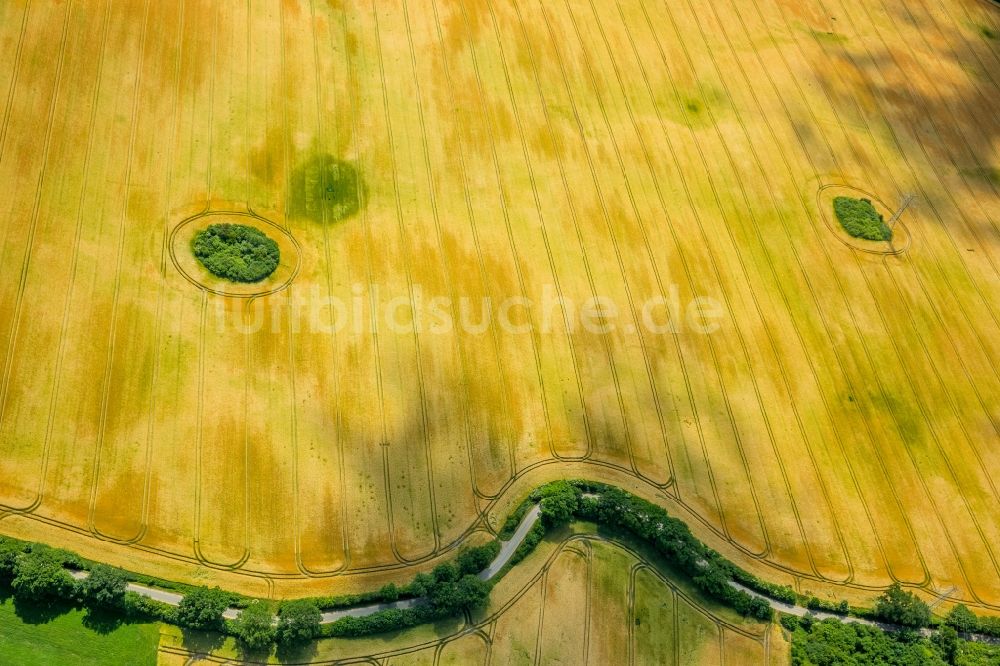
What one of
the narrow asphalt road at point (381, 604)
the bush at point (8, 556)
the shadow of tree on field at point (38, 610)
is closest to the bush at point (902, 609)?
the narrow asphalt road at point (381, 604)

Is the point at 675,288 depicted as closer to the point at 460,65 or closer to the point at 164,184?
the point at 460,65

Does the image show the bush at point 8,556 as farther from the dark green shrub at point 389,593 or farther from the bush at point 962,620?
the bush at point 962,620

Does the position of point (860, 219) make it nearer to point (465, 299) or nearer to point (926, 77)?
point (926, 77)

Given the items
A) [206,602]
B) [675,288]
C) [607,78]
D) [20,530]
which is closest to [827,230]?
[675,288]

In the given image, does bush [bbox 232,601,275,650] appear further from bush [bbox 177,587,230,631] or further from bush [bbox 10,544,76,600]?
bush [bbox 10,544,76,600]

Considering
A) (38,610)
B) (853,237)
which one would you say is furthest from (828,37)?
(38,610)
